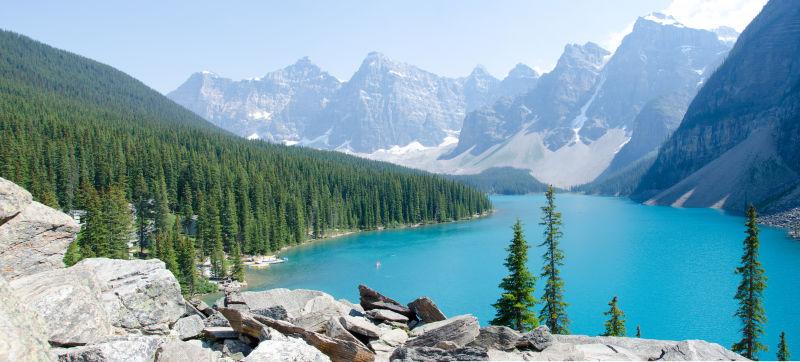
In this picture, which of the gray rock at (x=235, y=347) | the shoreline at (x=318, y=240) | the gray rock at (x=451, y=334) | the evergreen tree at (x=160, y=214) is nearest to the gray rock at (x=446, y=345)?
the gray rock at (x=451, y=334)

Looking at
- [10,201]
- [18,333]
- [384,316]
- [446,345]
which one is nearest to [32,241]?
[10,201]

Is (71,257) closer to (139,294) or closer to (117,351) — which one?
(139,294)

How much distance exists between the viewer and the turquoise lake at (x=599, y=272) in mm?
50656

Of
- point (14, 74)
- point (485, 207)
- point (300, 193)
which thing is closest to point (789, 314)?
point (300, 193)

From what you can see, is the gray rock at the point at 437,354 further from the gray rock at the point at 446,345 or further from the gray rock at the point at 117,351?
the gray rock at the point at 117,351

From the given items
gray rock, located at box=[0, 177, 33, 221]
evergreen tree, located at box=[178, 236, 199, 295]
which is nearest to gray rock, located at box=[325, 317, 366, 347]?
gray rock, located at box=[0, 177, 33, 221]

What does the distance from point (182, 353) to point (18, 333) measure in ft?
16.7

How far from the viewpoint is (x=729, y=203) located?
17938 cm

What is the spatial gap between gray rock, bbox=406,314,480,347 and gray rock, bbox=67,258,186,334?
798cm

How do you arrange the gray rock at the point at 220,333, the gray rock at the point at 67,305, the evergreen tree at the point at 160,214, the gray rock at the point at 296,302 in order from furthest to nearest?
1. the evergreen tree at the point at 160,214
2. the gray rock at the point at 296,302
3. the gray rock at the point at 220,333
4. the gray rock at the point at 67,305

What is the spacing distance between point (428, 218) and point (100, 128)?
102832mm

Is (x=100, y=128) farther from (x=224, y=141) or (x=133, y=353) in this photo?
(x=133, y=353)

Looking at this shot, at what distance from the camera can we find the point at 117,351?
1027 cm

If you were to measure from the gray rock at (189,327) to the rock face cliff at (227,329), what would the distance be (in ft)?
0.10
